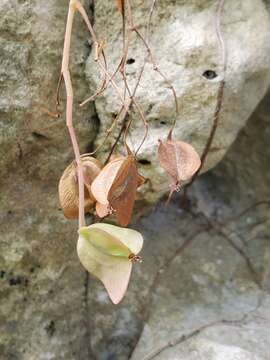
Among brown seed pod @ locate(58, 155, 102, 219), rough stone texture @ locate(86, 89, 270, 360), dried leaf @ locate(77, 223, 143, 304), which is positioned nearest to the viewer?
dried leaf @ locate(77, 223, 143, 304)

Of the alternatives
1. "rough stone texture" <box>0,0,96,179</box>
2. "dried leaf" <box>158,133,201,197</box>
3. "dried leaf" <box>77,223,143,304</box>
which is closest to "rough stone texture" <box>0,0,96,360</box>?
"rough stone texture" <box>0,0,96,179</box>

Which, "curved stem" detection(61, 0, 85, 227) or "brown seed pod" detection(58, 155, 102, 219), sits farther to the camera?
"brown seed pod" detection(58, 155, 102, 219)

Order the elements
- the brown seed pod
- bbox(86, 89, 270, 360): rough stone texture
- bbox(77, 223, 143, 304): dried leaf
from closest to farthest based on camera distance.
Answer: bbox(77, 223, 143, 304): dried leaf, the brown seed pod, bbox(86, 89, 270, 360): rough stone texture

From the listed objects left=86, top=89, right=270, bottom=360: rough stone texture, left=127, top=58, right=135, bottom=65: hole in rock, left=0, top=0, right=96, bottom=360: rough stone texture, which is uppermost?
left=127, top=58, right=135, bottom=65: hole in rock

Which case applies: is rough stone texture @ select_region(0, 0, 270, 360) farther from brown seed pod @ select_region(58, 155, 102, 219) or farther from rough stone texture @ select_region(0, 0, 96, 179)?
brown seed pod @ select_region(58, 155, 102, 219)

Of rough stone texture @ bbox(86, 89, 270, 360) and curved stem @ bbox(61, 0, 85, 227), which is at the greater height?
curved stem @ bbox(61, 0, 85, 227)

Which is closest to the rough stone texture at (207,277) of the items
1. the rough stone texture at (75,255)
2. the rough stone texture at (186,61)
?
the rough stone texture at (75,255)

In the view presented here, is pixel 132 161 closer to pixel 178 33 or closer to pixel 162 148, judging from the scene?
pixel 162 148

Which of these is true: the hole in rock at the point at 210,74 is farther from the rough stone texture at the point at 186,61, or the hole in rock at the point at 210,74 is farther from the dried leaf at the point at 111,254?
the dried leaf at the point at 111,254
